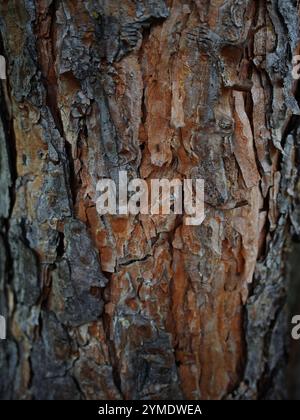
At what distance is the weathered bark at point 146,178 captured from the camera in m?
0.93

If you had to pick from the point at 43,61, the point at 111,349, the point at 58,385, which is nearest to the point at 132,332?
the point at 111,349

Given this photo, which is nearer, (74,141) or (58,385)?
(74,141)

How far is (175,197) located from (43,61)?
0.41 meters

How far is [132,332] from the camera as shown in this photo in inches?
43.9

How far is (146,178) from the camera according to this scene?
3.29ft

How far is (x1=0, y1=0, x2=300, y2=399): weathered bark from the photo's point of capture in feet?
3.05

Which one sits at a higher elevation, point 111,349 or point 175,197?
point 175,197

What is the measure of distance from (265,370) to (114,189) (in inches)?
26.9

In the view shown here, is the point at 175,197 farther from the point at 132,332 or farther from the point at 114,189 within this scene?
the point at 132,332

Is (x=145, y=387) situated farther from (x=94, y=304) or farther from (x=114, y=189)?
(x=114, y=189)
